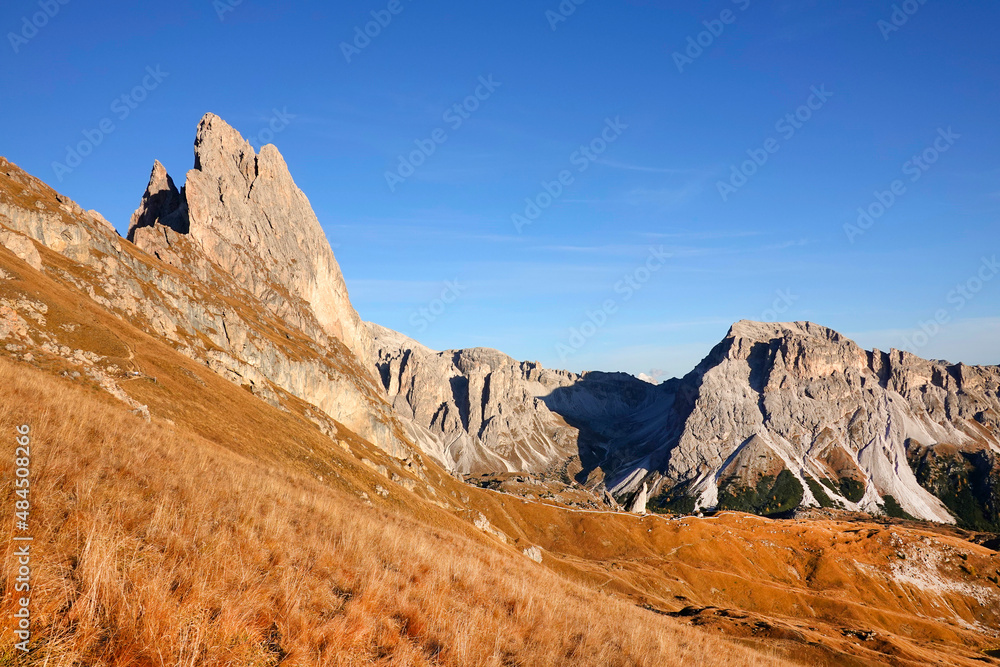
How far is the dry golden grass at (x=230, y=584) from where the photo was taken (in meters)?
5.57

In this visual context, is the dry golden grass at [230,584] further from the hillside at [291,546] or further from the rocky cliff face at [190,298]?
the rocky cliff face at [190,298]

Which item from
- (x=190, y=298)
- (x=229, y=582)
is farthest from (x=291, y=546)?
(x=190, y=298)

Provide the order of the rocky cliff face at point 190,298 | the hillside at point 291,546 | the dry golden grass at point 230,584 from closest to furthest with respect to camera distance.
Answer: the dry golden grass at point 230,584 → the hillside at point 291,546 → the rocky cliff face at point 190,298

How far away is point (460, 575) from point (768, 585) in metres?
119

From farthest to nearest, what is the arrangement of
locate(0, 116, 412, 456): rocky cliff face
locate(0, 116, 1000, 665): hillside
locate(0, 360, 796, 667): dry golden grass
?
locate(0, 116, 412, 456): rocky cliff face → locate(0, 116, 1000, 665): hillside → locate(0, 360, 796, 667): dry golden grass

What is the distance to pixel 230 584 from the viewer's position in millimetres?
7117

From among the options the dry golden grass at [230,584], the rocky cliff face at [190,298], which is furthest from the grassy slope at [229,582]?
the rocky cliff face at [190,298]

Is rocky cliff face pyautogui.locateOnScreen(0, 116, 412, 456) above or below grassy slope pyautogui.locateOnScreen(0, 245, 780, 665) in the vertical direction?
above

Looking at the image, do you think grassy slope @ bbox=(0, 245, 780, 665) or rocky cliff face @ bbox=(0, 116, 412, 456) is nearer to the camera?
grassy slope @ bbox=(0, 245, 780, 665)

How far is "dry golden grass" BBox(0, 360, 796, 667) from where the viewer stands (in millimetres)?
5574

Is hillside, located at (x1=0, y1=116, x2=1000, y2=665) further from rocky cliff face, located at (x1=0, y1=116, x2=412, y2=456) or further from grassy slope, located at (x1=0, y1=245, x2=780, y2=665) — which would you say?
rocky cliff face, located at (x1=0, y1=116, x2=412, y2=456)

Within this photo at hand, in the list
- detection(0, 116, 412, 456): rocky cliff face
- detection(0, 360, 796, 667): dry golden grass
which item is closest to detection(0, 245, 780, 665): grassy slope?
detection(0, 360, 796, 667): dry golden grass

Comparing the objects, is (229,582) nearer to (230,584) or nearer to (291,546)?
(230,584)

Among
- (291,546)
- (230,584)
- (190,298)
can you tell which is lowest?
(230,584)
